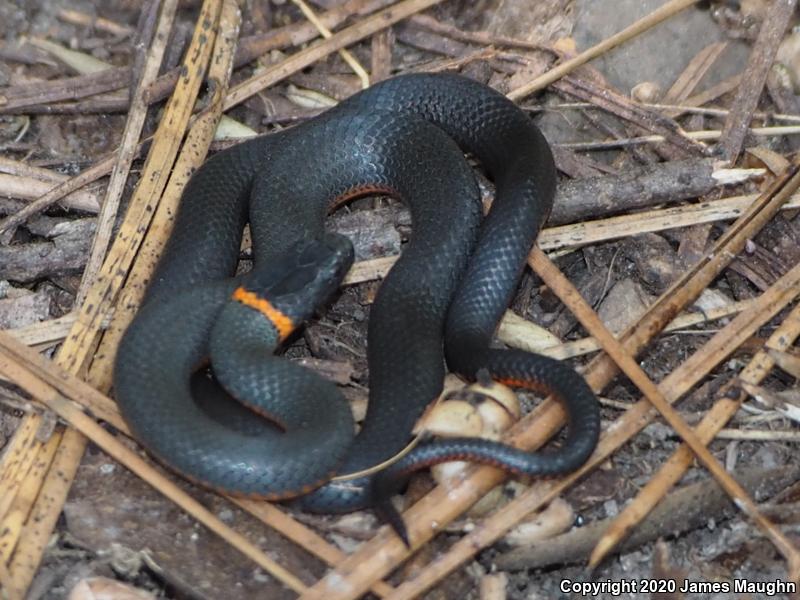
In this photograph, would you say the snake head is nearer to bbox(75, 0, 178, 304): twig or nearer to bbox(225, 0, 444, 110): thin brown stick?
bbox(75, 0, 178, 304): twig

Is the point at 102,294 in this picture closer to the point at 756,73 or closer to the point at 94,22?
the point at 94,22

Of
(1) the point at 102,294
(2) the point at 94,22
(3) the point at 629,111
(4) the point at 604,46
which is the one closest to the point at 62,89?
(2) the point at 94,22

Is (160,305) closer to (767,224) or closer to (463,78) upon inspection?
(463,78)

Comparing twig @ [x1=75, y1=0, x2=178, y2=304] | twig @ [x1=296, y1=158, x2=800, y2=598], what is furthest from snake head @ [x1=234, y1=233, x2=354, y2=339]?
twig @ [x1=296, y1=158, x2=800, y2=598]

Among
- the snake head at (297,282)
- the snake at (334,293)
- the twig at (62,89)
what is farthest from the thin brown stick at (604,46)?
the twig at (62,89)

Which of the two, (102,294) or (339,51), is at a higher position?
(339,51)

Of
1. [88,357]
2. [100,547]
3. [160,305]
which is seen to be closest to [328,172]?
[160,305]
